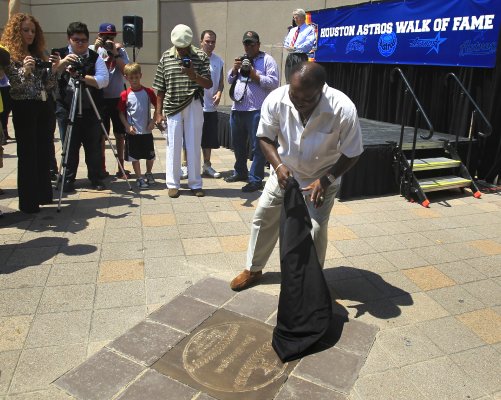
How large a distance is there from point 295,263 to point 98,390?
1.34 m

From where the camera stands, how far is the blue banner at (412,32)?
6.38 metres

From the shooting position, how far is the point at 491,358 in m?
2.87

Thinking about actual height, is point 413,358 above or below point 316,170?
below

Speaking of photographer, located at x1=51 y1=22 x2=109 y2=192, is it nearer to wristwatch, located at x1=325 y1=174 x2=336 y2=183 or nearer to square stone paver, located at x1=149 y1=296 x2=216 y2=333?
square stone paver, located at x1=149 y1=296 x2=216 y2=333

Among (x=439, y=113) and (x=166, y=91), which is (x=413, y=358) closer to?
(x=166, y=91)

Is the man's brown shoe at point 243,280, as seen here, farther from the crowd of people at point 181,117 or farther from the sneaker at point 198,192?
the sneaker at point 198,192

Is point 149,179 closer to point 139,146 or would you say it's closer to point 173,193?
point 139,146

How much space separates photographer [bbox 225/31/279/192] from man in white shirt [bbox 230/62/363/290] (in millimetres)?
2728

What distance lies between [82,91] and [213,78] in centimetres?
184

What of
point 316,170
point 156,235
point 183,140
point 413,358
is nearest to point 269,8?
point 183,140

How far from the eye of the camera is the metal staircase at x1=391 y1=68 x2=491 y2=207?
238 inches

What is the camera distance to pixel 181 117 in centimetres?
564

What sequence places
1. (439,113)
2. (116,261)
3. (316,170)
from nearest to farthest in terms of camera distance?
1. (316,170)
2. (116,261)
3. (439,113)

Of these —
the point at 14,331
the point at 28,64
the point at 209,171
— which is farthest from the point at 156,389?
the point at 209,171
